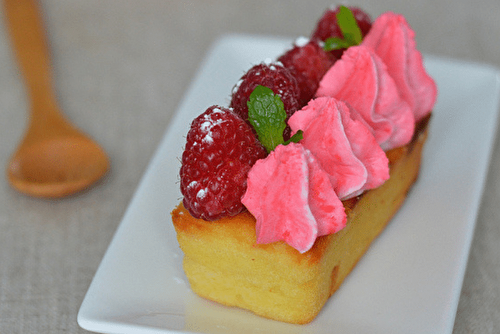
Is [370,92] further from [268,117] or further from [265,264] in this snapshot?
[265,264]

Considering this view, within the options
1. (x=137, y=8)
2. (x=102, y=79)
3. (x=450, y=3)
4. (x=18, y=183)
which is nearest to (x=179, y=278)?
(x=18, y=183)

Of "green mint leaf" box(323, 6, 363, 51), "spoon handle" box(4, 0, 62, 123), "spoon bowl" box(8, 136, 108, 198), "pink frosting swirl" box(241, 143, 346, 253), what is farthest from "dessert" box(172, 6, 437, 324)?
"spoon handle" box(4, 0, 62, 123)

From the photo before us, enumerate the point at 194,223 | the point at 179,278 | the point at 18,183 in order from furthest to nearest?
the point at 18,183 < the point at 179,278 < the point at 194,223

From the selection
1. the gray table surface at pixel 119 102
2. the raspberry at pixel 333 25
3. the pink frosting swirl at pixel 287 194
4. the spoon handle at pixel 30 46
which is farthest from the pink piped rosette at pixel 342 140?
the spoon handle at pixel 30 46

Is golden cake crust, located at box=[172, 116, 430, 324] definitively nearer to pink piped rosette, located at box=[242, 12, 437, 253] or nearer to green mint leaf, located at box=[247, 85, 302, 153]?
pink piped rosette, located at box=[242, 12, 437, 253]

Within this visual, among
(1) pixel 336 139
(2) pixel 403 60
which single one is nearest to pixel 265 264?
(1) pixel 336 139

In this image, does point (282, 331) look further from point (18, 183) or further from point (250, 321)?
point (18, 183)
